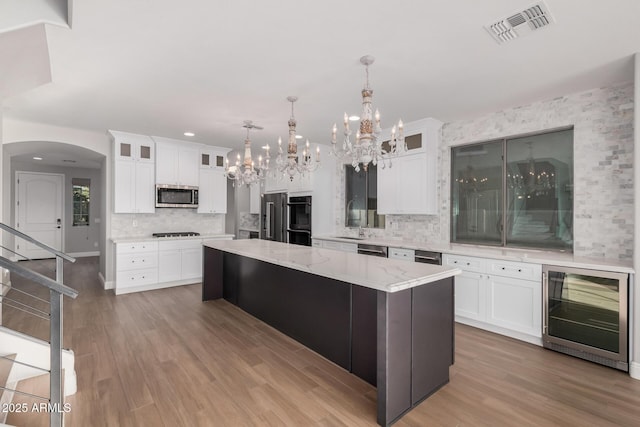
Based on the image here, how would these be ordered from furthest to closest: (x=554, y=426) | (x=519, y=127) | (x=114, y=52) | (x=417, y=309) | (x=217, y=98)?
(x=519, y=127) < (x=217, y=98) < (x=114, y=52) < (x=417, y=309) < (x=554, y=426)

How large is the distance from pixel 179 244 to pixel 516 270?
5.21 meters

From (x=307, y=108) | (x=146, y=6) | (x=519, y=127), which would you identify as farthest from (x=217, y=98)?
(x=519, y=127)

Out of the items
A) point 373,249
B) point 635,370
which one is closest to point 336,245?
point 373,249

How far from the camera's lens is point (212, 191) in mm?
6520

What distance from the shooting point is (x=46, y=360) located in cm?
248

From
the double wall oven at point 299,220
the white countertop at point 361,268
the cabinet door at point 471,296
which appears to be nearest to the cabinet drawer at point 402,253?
the cabinet door at point 471,296

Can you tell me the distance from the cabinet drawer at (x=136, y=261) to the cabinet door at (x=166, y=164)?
132 cm

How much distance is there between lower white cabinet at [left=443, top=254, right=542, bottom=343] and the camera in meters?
3.33

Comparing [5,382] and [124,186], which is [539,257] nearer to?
[5,382]

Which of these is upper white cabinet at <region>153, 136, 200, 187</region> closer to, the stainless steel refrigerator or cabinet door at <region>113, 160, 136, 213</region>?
cabinet door at <region>113, 160, 136, 213</region>

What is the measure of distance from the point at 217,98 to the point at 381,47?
6.70 feet

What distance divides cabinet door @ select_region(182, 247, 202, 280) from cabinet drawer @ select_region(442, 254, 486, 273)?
170 inches

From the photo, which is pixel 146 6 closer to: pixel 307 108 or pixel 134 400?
pixel 307 108

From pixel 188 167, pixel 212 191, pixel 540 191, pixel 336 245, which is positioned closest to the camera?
pixel 540 191
